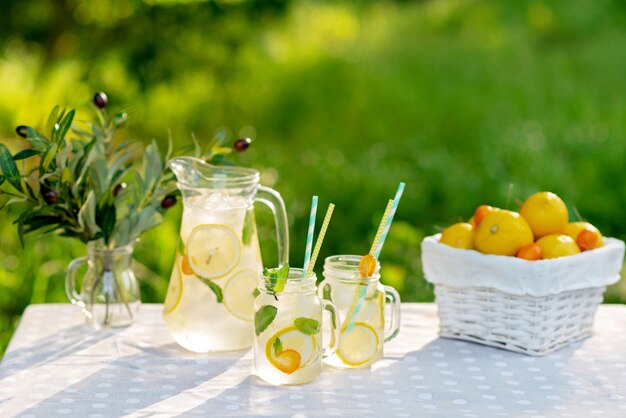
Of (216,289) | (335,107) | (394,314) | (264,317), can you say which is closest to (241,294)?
(216,289)

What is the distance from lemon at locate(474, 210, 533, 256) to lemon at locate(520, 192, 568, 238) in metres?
0.03

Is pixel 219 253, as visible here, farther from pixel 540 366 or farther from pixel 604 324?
pixel 604 324

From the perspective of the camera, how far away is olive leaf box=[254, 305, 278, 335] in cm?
132

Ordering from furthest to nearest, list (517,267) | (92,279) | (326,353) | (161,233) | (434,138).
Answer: (434,138)
(161,233)
(92,279)
(517,267)
(326,353)

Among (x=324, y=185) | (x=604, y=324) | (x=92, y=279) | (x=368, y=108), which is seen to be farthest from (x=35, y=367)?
(x=368, y=108)

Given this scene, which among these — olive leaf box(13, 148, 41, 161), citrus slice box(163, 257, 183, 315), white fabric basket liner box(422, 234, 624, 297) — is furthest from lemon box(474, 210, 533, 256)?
olive leaf box(13, 148, 41, 161)

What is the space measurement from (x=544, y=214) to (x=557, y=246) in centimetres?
6

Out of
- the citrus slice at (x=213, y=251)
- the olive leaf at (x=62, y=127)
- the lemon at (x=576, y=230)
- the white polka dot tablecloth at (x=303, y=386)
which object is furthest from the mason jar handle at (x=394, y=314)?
the olive leaf at (x=62, y=127)

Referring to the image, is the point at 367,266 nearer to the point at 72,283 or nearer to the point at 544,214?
the point at 544,214

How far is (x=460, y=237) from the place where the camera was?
160 centimetres

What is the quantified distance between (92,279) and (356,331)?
1.65 feet

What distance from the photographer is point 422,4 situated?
388 inches

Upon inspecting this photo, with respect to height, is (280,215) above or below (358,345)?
above

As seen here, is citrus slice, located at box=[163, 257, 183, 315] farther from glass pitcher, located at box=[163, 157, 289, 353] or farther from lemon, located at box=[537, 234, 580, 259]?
lemon, located at box=[537, 234, 580, 259]
